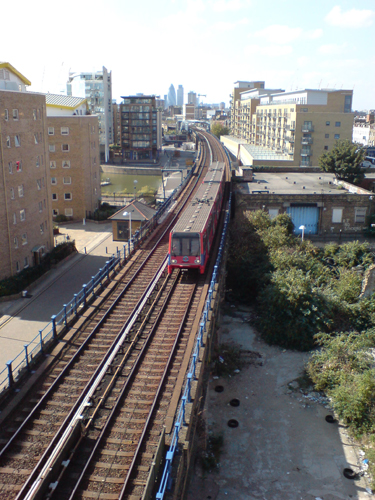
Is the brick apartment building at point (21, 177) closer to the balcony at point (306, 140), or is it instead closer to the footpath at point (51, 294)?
the footpath at point (51, 294)

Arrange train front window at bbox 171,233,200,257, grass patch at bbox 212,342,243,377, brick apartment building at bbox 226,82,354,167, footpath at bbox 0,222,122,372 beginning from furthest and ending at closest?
brick apartment building at bbox 226,82,354,167 < footpath at bbox 0,222,122,372 < train front window at bbox 171,233,200,257 < grass patch at bbox 212,342,243,377

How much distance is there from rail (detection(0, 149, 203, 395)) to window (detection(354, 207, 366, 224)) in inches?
597

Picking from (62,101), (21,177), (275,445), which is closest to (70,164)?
(62,101)

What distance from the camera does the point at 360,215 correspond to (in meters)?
35.2

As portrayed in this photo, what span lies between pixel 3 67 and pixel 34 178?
7036mm

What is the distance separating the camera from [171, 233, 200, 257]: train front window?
20438mm

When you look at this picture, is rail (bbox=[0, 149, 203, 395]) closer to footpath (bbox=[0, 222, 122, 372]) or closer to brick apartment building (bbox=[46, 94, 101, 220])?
footpath (bbox=[0, 222, 122, 372])

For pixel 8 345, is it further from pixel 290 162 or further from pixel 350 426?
pixel 290 162

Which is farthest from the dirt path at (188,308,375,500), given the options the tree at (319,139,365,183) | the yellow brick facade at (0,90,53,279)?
the tree at (319,139,365,183)

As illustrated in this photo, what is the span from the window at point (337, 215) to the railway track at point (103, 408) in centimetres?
2046

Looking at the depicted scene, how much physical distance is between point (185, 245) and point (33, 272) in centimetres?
1235

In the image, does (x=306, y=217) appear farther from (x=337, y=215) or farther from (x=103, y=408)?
(x=103, y=408)

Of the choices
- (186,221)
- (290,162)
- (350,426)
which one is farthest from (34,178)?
(290,162)

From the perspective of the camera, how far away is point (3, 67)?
91.6 ft
